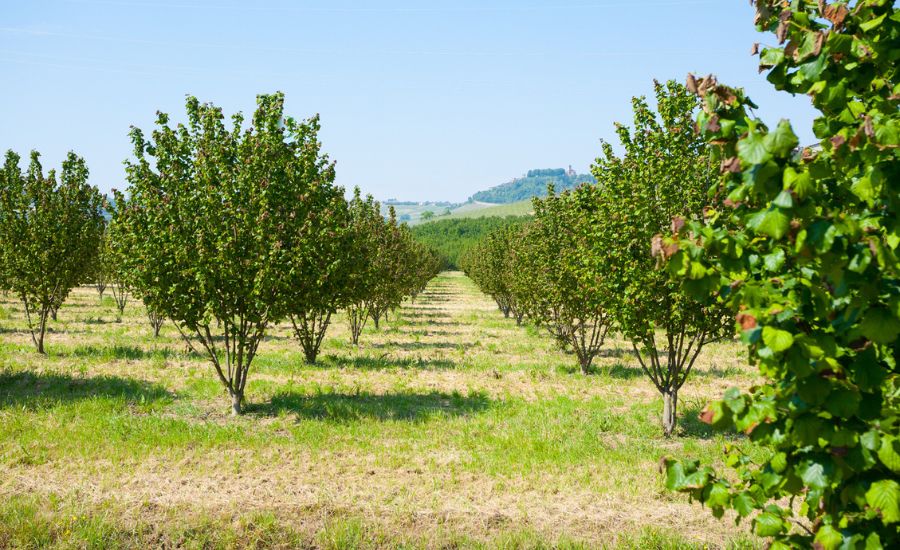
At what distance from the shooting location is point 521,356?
23.1 m

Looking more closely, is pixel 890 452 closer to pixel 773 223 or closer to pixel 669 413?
pixel 773 223

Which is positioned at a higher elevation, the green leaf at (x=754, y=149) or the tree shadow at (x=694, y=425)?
the green leaf at (x=754, y=149)

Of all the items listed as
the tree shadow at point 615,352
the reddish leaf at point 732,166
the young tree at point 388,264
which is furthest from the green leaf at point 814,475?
the young tree at point 388,264

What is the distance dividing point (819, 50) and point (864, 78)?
413 millimetres

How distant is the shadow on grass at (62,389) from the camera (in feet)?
43.8

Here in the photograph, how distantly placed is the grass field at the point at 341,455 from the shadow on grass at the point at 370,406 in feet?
0.23

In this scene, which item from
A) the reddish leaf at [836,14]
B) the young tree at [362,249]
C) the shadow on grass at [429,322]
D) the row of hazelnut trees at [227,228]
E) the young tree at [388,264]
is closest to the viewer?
the reddish leaf at [836,14]

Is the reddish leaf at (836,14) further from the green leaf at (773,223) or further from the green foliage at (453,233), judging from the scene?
the green foliage at (453,233)

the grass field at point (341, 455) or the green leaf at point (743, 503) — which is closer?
the green leaf at point (743, 503)

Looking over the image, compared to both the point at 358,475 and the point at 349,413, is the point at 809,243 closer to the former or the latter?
the point at 358,475

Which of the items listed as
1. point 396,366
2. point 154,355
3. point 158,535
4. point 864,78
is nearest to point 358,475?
point 158,535

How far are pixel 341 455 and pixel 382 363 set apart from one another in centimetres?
936

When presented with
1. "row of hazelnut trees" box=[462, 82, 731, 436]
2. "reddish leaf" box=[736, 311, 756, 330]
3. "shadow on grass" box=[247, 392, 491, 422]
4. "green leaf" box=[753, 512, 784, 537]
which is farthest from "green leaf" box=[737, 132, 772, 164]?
"shadow on grass" box=[247, 392, 491, 422]

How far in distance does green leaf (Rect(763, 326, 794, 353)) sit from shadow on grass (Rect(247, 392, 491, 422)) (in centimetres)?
1081
